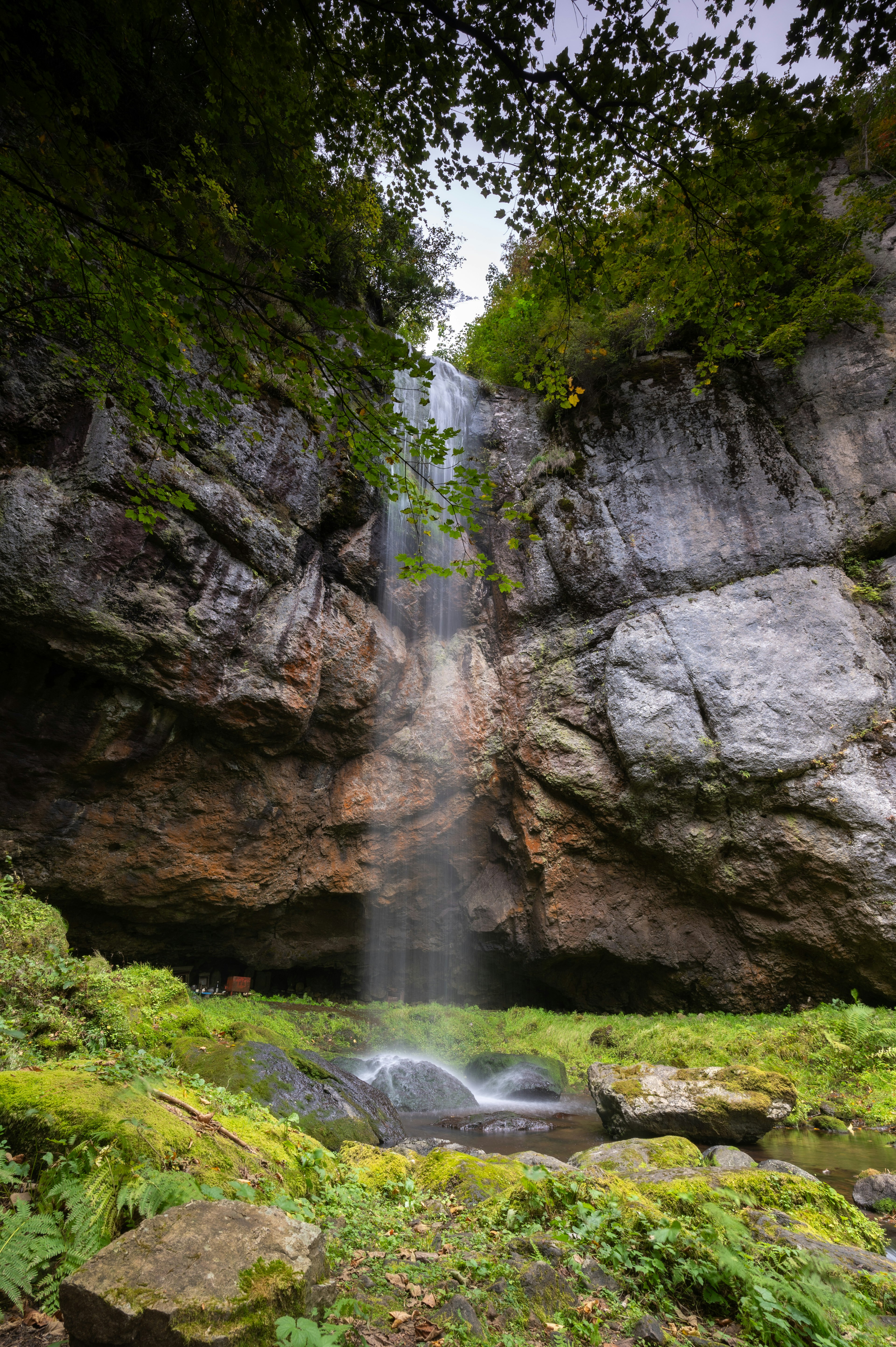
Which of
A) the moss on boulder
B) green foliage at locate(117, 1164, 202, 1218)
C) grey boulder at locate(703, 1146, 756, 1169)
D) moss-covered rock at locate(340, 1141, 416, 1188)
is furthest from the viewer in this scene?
Result: the moss on boulder

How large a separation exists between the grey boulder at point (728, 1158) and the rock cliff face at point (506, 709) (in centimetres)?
653

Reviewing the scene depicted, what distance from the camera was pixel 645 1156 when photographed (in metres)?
4.71

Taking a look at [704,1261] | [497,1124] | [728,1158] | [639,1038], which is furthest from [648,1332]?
[639,1038]

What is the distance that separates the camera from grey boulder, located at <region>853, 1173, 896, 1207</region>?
4.61 m

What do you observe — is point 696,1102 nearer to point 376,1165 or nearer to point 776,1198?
point 776,1198

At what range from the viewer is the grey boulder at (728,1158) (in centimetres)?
465

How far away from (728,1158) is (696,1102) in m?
1.31

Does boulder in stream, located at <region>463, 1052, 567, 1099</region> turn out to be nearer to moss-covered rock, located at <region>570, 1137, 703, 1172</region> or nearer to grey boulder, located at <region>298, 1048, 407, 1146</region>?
grey boulder, located at <region>298, 1048, 407, 1146</region>

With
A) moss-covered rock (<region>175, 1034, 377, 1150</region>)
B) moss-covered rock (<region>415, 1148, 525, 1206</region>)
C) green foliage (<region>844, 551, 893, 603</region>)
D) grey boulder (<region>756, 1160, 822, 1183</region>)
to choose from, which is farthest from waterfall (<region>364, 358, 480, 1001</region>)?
moss-covered rock (<region>415, 1148, 525, 1206</region>)

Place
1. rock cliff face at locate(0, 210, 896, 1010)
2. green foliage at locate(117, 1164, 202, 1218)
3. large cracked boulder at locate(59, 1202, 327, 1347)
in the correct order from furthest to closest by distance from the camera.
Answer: rock cliff face at locate(0, 210, 896, 1010), green foliage at locate(117, 1164, 202, 1218), large cracked boulder at locate(59, 1202, 327, 1347)

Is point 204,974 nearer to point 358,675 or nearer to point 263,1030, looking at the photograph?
point 358,675

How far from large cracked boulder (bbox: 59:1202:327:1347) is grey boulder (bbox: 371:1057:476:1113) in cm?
700

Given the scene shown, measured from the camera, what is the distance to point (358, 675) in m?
12.3

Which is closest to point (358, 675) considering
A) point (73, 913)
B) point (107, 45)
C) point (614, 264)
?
point (73, 913)
